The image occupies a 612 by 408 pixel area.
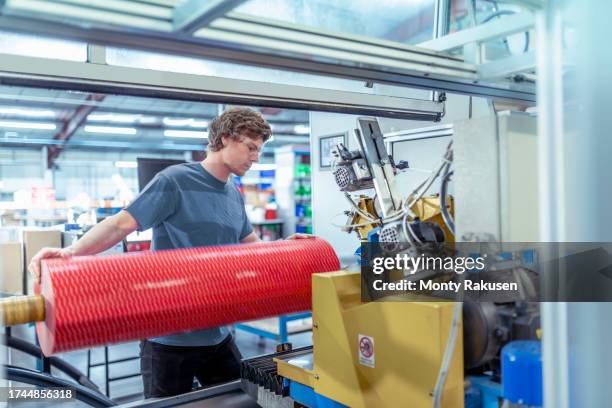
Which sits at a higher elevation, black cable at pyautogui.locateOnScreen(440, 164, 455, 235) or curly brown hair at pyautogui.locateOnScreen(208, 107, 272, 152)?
curly brown hair at pyautogui.locateOnScreen(208, 107, 272, 152)

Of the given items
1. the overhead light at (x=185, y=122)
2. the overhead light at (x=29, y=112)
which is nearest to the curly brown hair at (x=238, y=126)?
the overhead light at (x=185, y=122)

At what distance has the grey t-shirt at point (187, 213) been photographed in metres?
1.61

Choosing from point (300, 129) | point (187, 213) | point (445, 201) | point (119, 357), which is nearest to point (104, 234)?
point (187, 213)

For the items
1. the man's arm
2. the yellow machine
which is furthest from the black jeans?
the yellow machine

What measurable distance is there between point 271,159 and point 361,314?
44.3 feet

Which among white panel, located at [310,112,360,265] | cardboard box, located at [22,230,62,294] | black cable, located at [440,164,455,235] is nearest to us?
black cable, located at [440,164,455,235]

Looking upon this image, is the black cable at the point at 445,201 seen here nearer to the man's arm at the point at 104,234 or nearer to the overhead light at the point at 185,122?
the man's arm at the point at 104,234

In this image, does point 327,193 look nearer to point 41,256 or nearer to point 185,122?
point 41,256

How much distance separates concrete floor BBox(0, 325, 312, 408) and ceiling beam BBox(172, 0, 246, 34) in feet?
9.32

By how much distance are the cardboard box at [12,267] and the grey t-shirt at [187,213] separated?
2256 mm

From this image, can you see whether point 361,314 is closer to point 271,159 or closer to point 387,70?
point 387,70

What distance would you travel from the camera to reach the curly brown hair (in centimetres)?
169

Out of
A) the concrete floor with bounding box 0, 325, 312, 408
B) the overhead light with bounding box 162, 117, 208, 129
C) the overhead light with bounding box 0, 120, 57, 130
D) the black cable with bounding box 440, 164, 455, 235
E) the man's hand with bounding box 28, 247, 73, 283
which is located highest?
the overhead light with bounding box 162, 117, 208, 129

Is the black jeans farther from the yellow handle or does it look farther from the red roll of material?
the yellow handle
